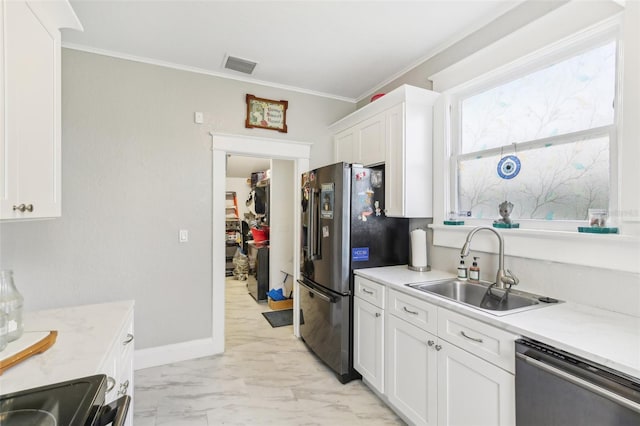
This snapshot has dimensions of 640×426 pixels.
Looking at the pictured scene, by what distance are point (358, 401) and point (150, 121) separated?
2.81 metres

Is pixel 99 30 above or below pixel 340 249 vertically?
above

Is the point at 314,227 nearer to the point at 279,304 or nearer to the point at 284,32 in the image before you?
the point at 284,32

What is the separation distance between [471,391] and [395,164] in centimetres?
159

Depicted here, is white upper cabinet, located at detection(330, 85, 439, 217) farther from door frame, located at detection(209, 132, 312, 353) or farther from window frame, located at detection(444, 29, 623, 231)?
door frame, located at detection(209, 132, 312, 353)

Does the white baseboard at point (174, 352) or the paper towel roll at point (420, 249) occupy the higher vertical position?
the paper towel roll at point (420, 249)

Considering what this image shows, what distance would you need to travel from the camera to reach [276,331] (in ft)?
11.3

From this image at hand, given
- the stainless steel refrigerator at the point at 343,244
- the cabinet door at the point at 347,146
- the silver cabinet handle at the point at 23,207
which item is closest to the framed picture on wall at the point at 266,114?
the cabinet door at the point at 347,146

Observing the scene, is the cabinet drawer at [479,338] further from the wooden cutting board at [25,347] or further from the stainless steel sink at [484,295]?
the wooden cutting board at [25,347]

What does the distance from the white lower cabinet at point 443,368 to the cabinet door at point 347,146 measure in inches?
57.8

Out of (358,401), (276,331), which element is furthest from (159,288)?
(358,401)

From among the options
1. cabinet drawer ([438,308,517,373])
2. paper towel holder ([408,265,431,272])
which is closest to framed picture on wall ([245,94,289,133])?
paper towel holder ([408,265,431,272])

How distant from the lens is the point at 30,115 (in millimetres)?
1308

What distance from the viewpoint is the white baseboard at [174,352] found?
8.64 ft

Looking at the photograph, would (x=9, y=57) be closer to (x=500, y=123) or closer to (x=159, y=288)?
(x=159, y=288)
